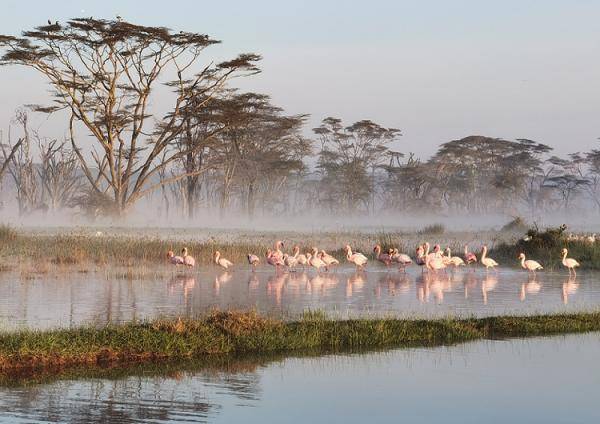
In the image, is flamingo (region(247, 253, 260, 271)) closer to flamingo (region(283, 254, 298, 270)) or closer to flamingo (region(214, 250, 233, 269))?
flamingo (region(214, 250, 233, 269))

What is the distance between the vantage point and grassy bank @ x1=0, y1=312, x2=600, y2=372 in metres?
12.4

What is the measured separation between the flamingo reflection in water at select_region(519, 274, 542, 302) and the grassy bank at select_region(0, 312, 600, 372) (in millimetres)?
4181

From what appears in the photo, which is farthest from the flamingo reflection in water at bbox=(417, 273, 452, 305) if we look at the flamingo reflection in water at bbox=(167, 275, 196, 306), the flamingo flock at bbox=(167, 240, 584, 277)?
the flamingo reflection in water at bbox=(167, 275, 196, 306)

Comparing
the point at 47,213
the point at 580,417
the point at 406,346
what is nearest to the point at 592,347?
the point at 406,346

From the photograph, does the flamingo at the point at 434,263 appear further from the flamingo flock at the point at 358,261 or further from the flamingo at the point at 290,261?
the flamingo at the point at 290,261

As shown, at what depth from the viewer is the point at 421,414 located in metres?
10.2

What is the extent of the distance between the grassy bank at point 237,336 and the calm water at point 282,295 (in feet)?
5.12

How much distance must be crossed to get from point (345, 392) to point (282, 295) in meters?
9.28

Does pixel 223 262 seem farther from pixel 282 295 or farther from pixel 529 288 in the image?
pixel 529 288

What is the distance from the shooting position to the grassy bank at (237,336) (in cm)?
1244

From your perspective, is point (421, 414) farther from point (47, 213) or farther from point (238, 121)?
point (47, 213)

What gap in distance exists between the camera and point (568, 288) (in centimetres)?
2242

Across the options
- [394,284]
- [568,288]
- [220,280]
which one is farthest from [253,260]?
[568,288]

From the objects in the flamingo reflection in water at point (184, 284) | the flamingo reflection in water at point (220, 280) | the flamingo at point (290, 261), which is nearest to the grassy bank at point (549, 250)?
the flamingo at point (290, 261)
